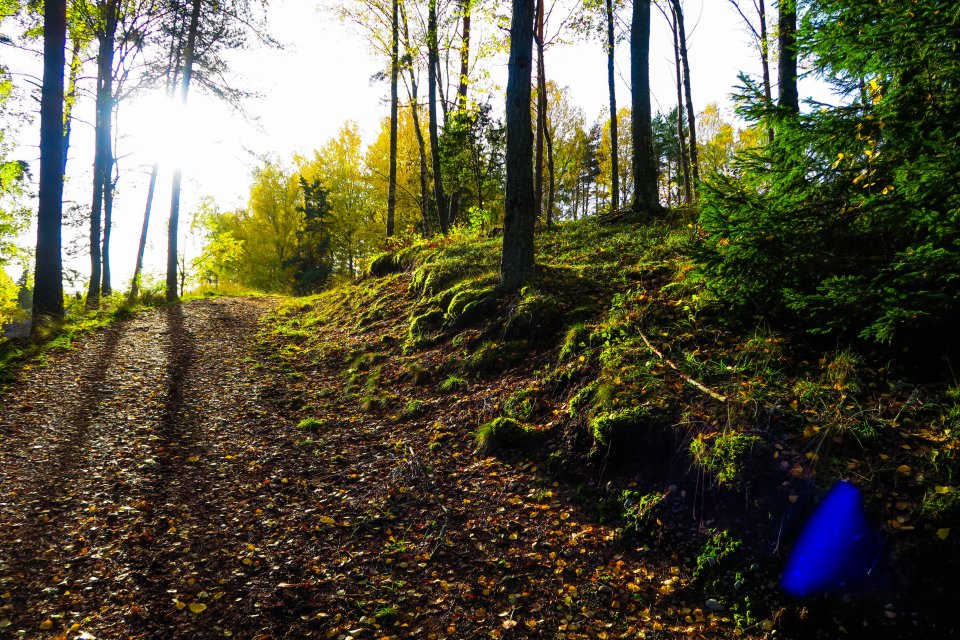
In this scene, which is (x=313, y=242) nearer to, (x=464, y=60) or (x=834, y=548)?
(x=464, y=60)

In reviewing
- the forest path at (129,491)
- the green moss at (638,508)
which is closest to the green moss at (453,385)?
the forest path at (129,491)

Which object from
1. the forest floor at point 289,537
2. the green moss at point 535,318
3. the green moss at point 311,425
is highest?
the green moss at point 535,318

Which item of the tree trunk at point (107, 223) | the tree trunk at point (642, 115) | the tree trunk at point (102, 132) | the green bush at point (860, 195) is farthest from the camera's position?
the tree trunk at point (107, 223)

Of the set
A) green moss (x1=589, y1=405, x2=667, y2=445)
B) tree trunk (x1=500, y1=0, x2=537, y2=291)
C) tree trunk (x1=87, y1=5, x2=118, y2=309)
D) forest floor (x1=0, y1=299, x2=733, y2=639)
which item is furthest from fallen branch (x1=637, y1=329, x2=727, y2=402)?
tree trunk (x1=87, y1=5, x2=118, y2=309)

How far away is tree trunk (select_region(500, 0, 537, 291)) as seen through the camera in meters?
6.97

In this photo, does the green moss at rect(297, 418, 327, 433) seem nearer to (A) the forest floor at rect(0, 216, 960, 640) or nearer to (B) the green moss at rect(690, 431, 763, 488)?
(A) the forest floor at rect(0, 216, 960, 640)

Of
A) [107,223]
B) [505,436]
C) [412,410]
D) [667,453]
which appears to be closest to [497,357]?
[412,410]

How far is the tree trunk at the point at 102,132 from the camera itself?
41.8 feet

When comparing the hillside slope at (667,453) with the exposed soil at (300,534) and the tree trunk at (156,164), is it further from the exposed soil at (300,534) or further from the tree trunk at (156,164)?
the tree trunk at (156,164)

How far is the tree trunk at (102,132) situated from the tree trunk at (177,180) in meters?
1.76

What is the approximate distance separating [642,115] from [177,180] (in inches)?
549

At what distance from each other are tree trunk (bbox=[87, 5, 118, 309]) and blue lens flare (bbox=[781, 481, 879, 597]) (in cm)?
1553

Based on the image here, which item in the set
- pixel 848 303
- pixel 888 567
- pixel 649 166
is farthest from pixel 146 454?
pixel 649 166

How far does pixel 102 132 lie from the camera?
1380cm
